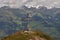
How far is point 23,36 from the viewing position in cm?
2092

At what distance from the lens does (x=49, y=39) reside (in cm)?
2094

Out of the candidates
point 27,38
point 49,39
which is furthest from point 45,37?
point 27,38

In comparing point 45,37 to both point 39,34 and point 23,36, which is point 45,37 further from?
point 23,36

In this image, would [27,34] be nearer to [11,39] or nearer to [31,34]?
[31,34]

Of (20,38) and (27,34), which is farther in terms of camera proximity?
(27,34)

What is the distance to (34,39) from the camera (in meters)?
20.7

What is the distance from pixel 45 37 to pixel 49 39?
49 cm

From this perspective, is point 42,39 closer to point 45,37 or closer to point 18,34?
point 45,37

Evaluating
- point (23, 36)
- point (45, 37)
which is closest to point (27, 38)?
point (23, 36)

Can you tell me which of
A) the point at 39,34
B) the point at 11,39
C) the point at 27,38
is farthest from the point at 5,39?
the point at 39,34

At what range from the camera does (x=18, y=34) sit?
2161 centimetres

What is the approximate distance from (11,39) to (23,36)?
4.04 ft

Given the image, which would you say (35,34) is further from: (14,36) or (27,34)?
(14,36)

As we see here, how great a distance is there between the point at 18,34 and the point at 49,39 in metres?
3.14
